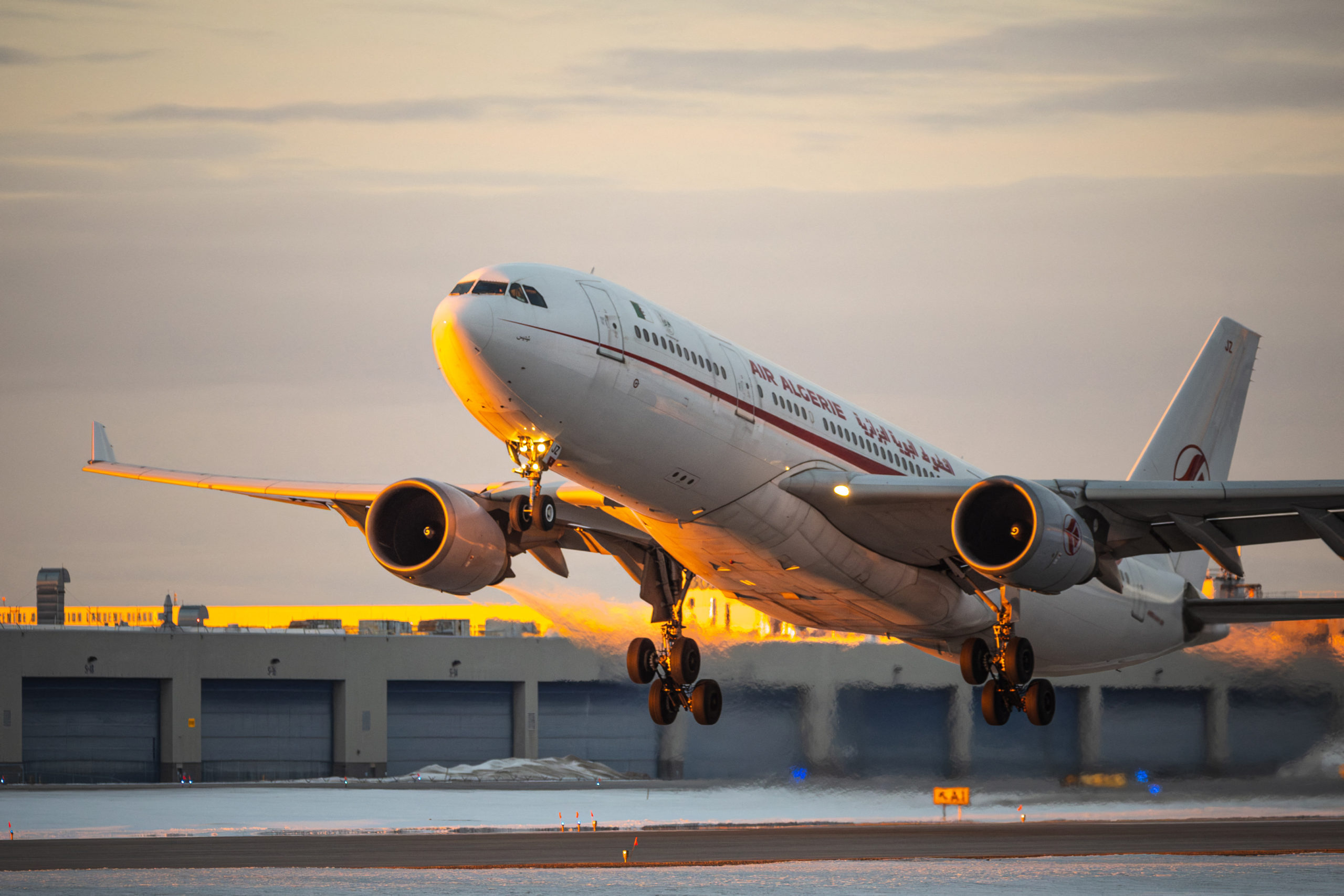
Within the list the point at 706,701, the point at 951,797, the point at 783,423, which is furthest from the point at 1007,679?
the point at 951,797

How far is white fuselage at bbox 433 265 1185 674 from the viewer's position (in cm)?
2330

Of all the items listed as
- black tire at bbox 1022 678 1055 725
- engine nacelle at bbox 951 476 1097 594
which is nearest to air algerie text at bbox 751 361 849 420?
engine nacelle at bbox 951 476 1097 594

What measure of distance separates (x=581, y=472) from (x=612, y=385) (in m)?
1.78

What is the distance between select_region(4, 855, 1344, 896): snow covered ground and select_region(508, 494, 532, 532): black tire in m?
7.50

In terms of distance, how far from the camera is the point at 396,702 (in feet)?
242

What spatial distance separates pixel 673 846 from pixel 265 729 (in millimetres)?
36115

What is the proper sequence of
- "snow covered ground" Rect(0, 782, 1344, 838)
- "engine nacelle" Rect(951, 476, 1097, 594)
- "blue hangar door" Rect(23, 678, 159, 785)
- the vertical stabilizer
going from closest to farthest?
"engine nacelle" Rect(951, 476, 1097, 594), the vertical stabilizer, "snow covered ground" Rect(0, 782, 1344, 838), "blue hangar door" Rect(23, 678, 159, 785)

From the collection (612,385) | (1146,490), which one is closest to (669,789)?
(1146,490)

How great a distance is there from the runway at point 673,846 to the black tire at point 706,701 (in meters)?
4.77

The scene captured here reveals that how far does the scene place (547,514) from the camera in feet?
78.1

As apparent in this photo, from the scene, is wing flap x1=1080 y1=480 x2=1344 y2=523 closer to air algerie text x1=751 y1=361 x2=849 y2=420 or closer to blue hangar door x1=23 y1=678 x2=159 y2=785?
air algerie text x1=751 y1=361 x2=849 y2=420

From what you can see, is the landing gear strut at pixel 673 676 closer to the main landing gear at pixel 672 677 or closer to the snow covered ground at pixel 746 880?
the main landing gear at pixel 672 677

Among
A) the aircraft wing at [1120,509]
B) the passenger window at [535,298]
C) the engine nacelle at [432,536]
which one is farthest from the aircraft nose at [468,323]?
the engine nacelle at [432,536]

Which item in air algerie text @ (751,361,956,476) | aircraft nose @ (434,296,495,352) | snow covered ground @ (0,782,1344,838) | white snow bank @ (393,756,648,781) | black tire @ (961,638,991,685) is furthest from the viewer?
white snow bank @ (393,756,648,781)
